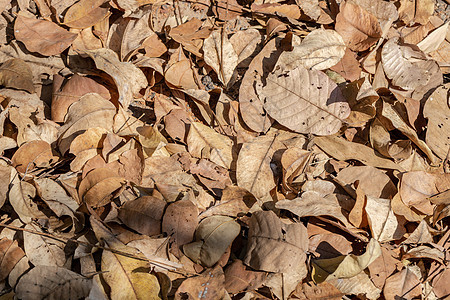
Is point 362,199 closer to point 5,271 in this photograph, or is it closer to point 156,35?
point 156,35

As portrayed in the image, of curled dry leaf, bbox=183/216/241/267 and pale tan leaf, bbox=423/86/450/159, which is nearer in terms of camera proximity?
curled dry leaf, bbox=183/216/241/267

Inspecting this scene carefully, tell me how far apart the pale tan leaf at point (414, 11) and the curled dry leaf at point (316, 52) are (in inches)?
15.7

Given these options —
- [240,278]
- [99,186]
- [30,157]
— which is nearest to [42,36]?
[30,157]

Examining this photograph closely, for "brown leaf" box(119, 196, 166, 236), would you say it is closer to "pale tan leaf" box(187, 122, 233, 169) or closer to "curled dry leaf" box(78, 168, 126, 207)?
"curled dry leaf" box(78, 168, 126, 207)

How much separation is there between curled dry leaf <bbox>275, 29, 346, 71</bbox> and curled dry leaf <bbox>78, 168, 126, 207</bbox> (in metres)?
0.80

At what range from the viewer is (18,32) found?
184 centimetres

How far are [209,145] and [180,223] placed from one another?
1.20 feet

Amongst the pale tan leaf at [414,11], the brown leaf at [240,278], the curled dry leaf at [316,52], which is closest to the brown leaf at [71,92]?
the curled dry leaf at [316,52]

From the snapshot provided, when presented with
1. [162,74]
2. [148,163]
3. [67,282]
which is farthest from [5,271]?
[162,74]

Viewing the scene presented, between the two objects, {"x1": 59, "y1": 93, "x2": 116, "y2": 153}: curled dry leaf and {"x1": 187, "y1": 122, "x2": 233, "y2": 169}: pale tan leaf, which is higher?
{"x1": 59, "y1": 93, "x2": 116, "y2": 153}: curled dry leaf

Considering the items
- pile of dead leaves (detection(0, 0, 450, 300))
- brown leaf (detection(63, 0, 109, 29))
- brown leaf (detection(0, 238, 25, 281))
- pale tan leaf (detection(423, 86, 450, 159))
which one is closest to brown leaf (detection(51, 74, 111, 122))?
pile of dead leaves (detection(0, 0, 450, 300))

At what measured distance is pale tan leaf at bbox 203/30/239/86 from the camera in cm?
192

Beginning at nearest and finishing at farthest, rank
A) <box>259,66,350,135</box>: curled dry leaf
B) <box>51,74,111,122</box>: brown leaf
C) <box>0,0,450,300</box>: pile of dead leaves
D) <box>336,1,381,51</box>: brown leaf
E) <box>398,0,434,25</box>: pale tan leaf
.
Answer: <box>0,0,450,300</box>: pile of dead leaves
<box>51,74,111,122</box>: brown leaf
<box>259,66,350,135</box>: curled dry leaf
<box>336,1,381,51</box>: brown leaf
<box>398,0,434,25</box>: pale tan leaf

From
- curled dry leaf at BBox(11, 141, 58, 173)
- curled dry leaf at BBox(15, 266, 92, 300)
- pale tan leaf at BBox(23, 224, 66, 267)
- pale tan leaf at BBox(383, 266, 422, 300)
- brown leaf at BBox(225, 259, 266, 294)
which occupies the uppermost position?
curled dry leaf at BBox(11, 141, 58, 173)
